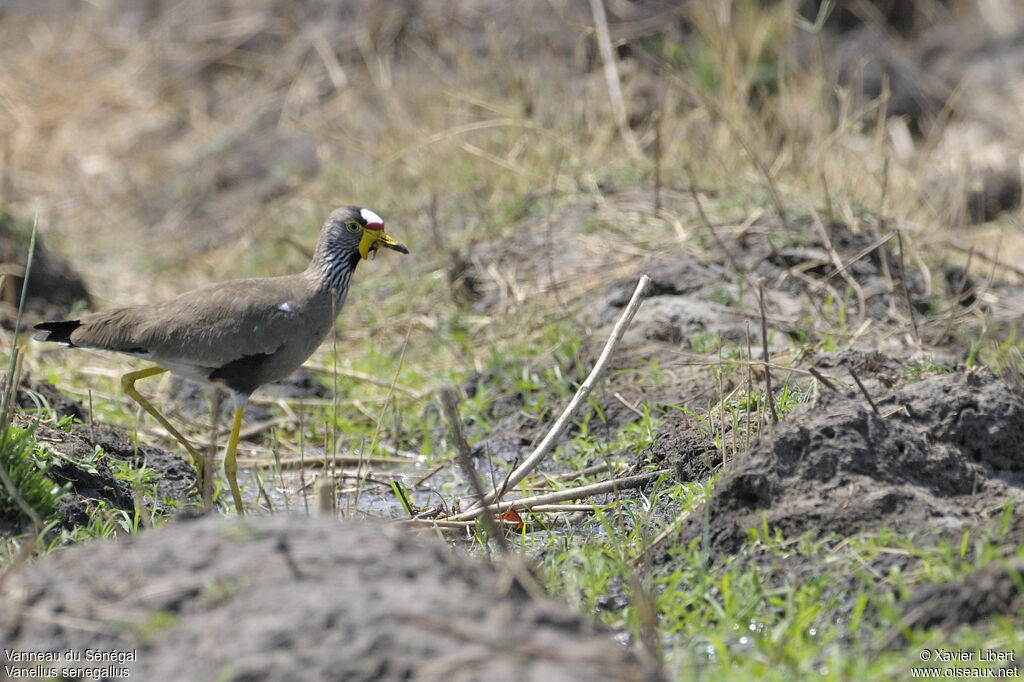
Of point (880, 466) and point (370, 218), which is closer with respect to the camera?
point (880, 466)

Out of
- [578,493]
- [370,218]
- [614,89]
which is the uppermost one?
[370,218]

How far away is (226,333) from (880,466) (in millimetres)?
2776

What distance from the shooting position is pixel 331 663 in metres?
2.53

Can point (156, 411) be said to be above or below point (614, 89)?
below

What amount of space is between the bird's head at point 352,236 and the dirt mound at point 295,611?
278 cm

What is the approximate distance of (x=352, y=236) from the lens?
5.60 m

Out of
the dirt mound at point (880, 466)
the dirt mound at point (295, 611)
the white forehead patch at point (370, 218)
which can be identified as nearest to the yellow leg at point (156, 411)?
the white forehead patch at point (370, 218)

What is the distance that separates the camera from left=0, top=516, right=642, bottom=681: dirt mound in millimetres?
2506

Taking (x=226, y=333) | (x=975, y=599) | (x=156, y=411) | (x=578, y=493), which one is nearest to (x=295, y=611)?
(x=975, y=599)

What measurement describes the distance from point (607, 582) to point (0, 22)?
1309 centimetres

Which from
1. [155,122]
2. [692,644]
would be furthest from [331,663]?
[155,122]

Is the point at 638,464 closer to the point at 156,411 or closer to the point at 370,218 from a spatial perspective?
the point at 370,218

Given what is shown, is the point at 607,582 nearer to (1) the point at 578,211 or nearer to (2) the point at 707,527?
(2) the point at 707,527

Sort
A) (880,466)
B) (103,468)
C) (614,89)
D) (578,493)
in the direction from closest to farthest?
(880,466) → (578,493) → (103,468) → (614,89)
